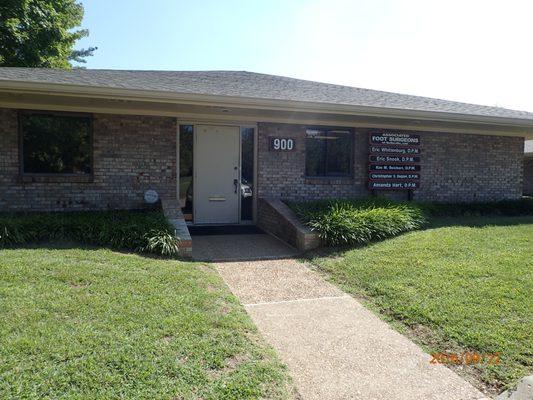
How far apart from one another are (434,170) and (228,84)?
6.04 meters

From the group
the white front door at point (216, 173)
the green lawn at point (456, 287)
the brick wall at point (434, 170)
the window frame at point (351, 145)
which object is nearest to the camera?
the green lawn at point (456, 287)

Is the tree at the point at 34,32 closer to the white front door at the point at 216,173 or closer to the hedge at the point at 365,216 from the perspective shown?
the white front door at the point at 216,173

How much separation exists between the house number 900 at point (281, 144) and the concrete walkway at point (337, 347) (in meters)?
4.56

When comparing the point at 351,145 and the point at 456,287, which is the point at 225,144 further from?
the point at 456,287

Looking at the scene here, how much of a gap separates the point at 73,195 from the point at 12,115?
6.24ft

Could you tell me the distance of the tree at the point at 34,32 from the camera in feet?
55.5

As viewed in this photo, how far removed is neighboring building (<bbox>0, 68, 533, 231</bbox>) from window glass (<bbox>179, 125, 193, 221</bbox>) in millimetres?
23

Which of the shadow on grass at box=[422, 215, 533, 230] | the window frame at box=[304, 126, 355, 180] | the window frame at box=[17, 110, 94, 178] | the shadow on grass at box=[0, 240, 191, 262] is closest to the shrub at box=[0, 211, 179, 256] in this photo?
the shadow on grass at box=[0, 240, 191, 262]

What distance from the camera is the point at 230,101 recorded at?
26.3 ft

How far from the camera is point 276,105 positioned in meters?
8.39

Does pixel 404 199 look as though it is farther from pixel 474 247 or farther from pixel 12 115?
pixel 12 115

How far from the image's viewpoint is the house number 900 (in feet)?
32.3

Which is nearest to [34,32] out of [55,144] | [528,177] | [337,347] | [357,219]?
[55,144]

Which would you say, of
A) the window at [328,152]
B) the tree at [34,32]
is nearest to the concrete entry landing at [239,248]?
the window at [328,152]
